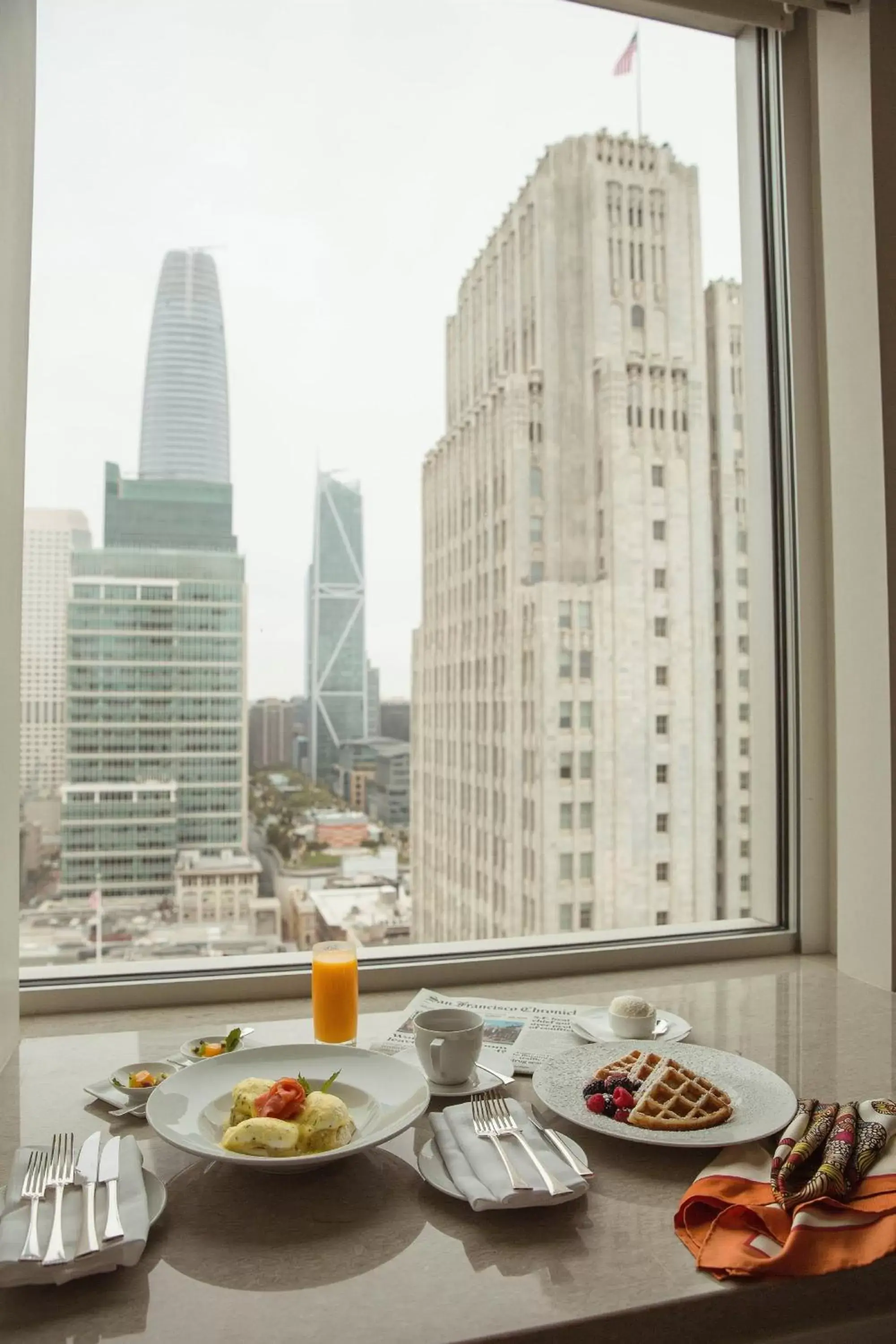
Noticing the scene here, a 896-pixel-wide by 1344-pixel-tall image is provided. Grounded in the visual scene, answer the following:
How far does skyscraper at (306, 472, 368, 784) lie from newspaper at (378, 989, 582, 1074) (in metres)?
1.75

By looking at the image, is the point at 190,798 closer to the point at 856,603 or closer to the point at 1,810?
the point at 1,810

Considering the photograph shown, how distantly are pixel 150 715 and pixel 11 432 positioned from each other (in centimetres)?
159

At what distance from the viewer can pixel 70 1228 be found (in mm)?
667

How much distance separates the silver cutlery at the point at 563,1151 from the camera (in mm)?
768

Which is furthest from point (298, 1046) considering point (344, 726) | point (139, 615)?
point (344, 726)

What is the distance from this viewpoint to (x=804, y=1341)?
67 centimetres

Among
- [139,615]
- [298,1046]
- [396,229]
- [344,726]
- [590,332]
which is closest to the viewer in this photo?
[298,1046]

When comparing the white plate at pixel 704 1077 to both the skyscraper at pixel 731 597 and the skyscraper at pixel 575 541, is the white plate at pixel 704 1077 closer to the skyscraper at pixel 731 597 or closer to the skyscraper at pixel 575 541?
the skyscraper at pixel 731 597

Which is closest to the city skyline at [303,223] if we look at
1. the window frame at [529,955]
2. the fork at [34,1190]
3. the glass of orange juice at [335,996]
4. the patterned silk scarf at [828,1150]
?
the window frame at [529,955]

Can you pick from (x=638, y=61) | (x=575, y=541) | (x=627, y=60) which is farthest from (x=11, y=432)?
(x=575, y=541)

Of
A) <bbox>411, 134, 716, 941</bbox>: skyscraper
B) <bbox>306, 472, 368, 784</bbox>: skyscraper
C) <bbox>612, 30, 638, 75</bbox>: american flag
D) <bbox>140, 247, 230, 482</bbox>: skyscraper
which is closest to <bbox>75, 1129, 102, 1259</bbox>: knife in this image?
<bbox>140, 247, 230, 482</bbox>: skyscraper

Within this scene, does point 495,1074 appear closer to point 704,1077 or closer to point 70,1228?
point 704,1077

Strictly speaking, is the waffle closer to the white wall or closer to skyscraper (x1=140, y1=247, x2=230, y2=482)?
the white wall

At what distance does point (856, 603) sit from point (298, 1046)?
1.10 m
